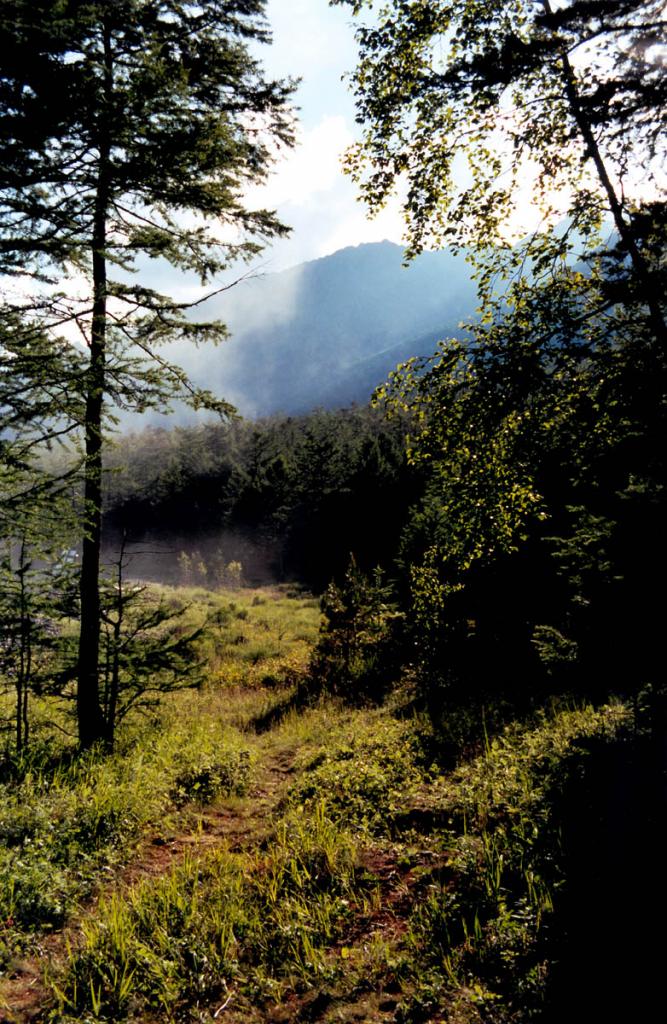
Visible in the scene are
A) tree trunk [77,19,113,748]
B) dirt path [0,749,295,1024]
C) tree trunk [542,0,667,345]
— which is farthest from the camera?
tree trunk [77,19,113,748]

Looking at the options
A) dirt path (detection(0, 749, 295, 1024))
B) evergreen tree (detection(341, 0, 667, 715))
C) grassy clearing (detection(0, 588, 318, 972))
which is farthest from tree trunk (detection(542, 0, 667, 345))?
grassy clearing (detection(0, 588, 318, 972))

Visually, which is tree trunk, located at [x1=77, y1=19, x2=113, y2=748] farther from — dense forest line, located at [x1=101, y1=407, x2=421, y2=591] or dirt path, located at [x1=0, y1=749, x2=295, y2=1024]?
dense forest line, located at [x1=101, y1=407, x2=421, y2=591]

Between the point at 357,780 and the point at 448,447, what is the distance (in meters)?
4.07

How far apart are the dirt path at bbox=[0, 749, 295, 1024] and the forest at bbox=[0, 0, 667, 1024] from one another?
0.03m

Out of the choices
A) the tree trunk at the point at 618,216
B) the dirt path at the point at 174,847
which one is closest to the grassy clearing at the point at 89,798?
the dirt path at the point at 174,847

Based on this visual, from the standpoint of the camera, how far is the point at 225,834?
564 cm

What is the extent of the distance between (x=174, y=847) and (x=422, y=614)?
4961 millimetres

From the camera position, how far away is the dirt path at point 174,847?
3.48 metres

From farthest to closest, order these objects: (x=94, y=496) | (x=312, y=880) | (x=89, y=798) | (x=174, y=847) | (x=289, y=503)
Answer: (x=289, y=503) → (x=94, y=496) → (x=89, y=798) → (x=174, y=847) → (x=312, y=880)

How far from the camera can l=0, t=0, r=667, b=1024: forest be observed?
11.4 ft

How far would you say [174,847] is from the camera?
17.8ft

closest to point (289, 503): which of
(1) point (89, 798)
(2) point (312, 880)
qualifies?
(1) point (89, 798)

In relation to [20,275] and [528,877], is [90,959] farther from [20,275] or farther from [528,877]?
[20,275]

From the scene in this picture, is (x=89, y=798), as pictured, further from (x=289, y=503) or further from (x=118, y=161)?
(x=289, y=503)
